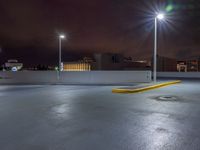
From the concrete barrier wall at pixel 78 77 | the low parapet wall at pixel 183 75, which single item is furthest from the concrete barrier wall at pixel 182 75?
the concrete barrier wall at pixel 78 77

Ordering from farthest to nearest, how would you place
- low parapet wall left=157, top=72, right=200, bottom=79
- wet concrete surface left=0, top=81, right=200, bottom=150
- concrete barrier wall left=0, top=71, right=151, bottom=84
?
1. low parapet wall left=157, top=72, right=200, bottom=79
2. concrete barrier wall left=0, top=71, right=151, bottom=84
3. wet concrete surface left=0, top=81, right=200, bottom=150

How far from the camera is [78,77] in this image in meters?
21.0

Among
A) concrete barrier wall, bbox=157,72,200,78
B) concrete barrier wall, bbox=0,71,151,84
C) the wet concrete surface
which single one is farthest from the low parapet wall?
the wet concrete surface

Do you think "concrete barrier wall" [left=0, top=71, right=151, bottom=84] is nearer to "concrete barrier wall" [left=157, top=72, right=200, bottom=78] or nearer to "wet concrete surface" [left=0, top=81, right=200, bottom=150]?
"wet concrete surface" [left=0, top=81, right=200, bottom=150]

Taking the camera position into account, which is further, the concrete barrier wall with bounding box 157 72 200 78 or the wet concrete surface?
the concrete barrier wall with bounding box 157 72 200 78

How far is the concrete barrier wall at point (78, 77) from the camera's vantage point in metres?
20.1

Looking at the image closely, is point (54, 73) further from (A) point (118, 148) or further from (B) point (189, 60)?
(B) point (189, 60)

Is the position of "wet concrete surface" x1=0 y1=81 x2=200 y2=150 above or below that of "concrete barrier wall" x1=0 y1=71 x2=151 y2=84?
below

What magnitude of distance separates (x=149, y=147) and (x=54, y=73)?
63.0ft

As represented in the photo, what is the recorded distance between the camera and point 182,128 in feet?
14.7

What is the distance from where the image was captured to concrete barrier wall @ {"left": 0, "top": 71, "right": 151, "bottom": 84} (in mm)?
20086

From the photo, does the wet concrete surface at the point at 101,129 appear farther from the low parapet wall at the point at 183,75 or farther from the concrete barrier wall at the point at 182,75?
the concrete barrier wall at the point at 182,75

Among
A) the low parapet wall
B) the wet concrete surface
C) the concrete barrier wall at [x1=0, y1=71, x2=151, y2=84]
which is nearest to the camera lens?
the wet concrete surface

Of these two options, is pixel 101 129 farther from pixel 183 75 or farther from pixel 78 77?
pixel 183 75
